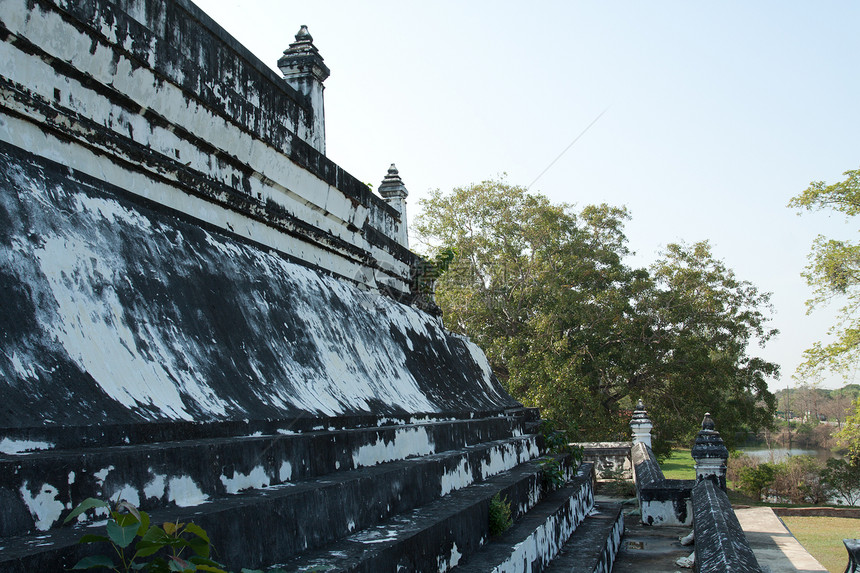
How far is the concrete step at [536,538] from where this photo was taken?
3023 millimetres

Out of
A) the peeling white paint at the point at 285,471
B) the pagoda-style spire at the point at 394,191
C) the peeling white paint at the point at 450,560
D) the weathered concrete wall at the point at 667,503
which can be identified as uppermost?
the pagoda-style spire at the point at 394,191

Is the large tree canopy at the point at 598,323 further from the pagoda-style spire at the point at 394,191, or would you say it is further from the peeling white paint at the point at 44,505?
the peeling white paint at the point at 44,505

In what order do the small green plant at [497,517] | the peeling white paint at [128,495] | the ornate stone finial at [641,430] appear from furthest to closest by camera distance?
the ornate stone finial at [641,430] < the small green plant at [497,517] < the peeling white paint at [128,495]

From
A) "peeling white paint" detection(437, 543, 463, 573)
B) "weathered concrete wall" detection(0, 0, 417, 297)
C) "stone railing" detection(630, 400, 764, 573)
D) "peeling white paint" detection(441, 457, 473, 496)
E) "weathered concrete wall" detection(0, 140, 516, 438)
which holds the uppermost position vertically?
"weathered concrete wall" detection(0, 0, 417, 297)

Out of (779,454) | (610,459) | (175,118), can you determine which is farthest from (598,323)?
(779,454)

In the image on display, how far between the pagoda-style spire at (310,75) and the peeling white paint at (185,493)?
3.56m

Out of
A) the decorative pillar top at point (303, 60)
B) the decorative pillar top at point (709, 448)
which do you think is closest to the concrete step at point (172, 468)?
the decorative pillar top at point (303, 60)

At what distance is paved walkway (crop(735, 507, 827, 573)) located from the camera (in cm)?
491

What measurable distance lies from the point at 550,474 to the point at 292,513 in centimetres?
335

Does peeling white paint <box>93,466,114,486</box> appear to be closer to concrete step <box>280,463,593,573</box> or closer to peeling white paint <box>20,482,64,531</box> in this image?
peeling white paint <box>20,482,64,531</box>

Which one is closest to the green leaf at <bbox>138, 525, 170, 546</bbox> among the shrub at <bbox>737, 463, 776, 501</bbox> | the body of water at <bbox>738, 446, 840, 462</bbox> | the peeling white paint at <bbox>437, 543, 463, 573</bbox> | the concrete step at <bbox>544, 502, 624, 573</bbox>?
the peeling white paint at <bbox>437, 543, 463, 573</bbox>

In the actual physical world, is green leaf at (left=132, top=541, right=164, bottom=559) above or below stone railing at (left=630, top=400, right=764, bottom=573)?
above

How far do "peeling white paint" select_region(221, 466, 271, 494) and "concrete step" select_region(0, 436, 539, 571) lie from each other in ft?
0.11

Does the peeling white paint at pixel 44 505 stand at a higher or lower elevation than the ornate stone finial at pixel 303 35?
lower
